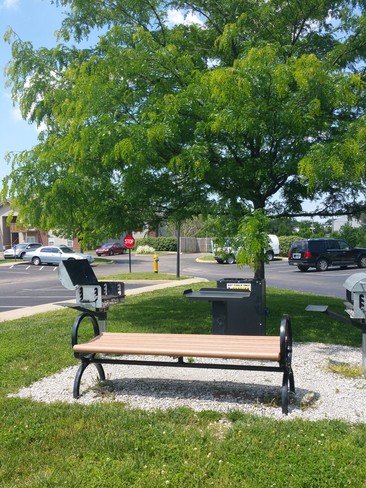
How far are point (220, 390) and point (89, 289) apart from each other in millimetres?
2132

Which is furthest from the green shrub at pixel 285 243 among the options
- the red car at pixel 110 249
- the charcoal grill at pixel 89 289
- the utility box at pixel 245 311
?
the charcoal grill at pixel 89 289

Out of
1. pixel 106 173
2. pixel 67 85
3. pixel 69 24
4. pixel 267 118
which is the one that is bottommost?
pixel 106 173

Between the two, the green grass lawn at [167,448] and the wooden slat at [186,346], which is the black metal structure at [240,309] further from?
the green grass lawn at [167,448]

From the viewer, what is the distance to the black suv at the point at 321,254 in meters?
27.9

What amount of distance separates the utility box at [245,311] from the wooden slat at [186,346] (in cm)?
202

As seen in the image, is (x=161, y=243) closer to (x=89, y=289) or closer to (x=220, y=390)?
(x=89, y=289)

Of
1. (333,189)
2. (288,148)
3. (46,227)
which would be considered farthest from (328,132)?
(46,227)

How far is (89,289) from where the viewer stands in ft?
21.7

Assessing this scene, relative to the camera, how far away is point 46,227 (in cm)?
871

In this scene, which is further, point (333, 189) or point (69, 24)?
point (69, 24)

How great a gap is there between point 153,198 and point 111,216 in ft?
Answer: 2.59

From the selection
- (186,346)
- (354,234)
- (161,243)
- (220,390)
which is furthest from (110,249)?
(186,346)

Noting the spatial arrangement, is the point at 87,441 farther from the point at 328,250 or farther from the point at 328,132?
the point at 328,250

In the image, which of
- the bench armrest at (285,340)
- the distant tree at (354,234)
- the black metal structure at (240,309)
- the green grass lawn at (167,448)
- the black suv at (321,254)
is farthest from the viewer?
the black suv at (321,254)
